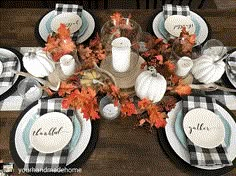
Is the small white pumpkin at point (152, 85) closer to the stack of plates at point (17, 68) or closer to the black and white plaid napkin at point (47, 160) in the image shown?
the black and white plaid napkin at point (47, 160)

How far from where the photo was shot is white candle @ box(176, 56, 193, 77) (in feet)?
2.39

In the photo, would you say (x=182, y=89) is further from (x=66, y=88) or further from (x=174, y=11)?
(x=174, y=11)

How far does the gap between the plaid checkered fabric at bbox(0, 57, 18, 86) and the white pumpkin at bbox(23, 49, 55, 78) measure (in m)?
0.13

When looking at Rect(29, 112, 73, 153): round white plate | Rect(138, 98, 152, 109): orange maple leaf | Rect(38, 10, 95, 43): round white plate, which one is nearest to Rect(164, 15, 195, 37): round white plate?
Rect(38, 10, 95, 43): round white plate

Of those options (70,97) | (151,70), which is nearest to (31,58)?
(70,97)

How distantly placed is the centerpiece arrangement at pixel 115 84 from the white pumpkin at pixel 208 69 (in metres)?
0.06

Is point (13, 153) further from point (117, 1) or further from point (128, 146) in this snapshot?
point (117, 1)

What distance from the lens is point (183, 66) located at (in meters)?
0.73

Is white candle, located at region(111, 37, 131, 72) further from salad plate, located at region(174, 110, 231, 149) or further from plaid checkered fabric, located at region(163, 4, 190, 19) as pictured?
plaid checkered fabric, located at region(163, 4, 190, 19)

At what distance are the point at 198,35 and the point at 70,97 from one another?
0.56 m

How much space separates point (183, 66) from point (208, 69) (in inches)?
2.8

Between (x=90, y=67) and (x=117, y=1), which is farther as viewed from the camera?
(x=117, y=1)

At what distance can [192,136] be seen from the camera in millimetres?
701

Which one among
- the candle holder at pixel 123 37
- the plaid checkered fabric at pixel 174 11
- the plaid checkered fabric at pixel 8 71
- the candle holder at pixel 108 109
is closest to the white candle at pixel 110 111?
the candle holder at pixel 108 109
